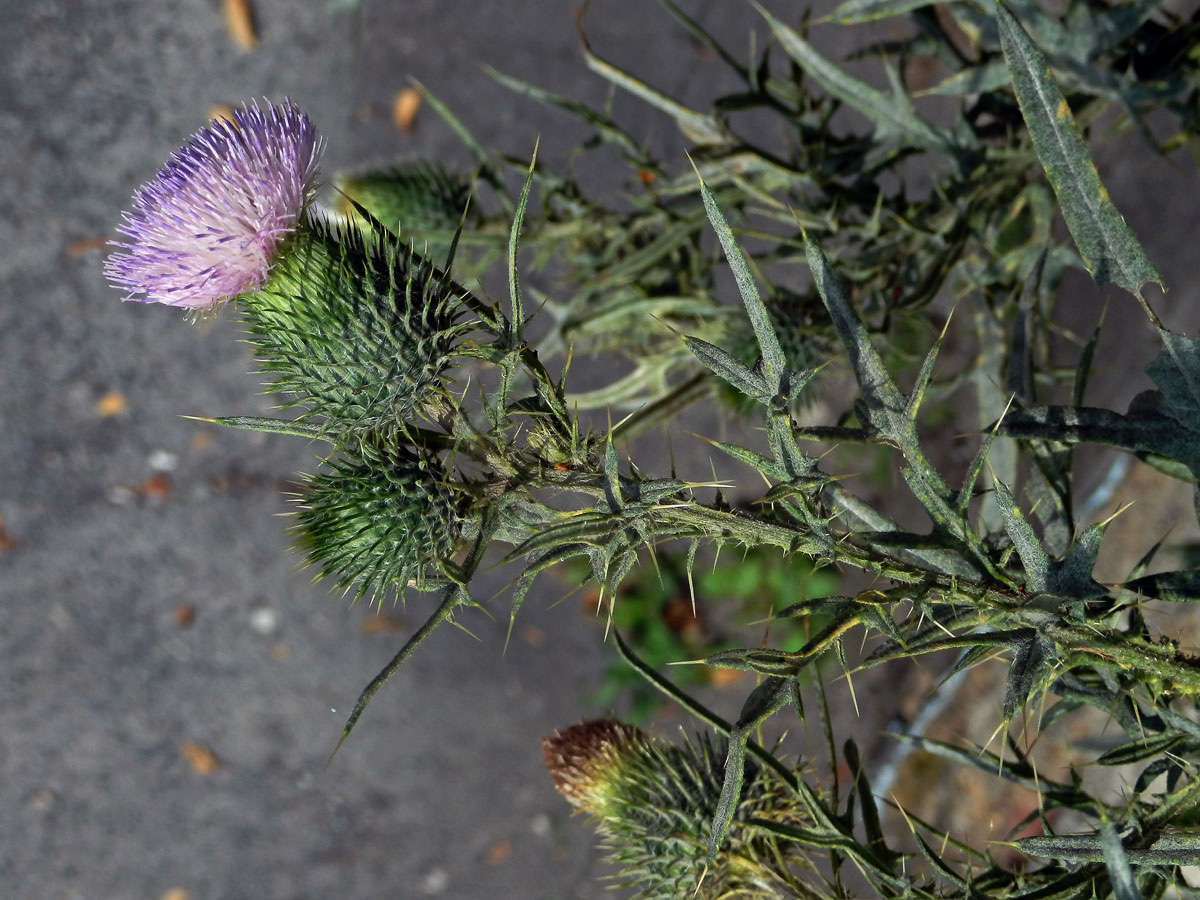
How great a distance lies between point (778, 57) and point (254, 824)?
3439 mm

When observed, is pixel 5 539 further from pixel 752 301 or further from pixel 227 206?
pixel 752 301

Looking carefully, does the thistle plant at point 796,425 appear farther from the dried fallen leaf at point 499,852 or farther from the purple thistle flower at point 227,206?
the dried fallen leaf at point 499,852

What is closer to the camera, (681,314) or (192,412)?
(681,314)

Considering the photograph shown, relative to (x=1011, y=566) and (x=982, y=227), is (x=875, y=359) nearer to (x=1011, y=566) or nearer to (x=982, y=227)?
(x=1011, y=566)

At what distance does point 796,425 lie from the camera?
138 centimetres

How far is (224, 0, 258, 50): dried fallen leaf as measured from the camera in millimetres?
3385

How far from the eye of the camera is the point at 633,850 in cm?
160

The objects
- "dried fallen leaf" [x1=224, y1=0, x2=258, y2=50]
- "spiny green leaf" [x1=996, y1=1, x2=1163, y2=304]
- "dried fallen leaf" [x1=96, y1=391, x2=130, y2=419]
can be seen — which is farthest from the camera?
"dried fallen leaf" [x1=96, y1=391, x2=130, y2=419]

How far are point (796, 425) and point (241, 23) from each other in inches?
118

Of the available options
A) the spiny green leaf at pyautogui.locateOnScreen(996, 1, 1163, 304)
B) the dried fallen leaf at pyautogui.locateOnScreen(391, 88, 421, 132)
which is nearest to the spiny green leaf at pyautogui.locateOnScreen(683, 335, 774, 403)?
the spiny green leaf at pyautogui.locateOnScreen(996, 1, 1163, 304)

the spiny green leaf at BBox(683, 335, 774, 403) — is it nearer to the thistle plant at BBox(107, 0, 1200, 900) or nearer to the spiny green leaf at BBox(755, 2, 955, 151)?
the thistle plant at BBox(107, 0, 1200, 900)

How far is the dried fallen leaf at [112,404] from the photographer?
11.5ft

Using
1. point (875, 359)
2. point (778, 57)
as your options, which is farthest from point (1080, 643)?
point (778, 57)

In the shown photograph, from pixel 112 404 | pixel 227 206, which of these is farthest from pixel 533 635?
pixel 227 206
